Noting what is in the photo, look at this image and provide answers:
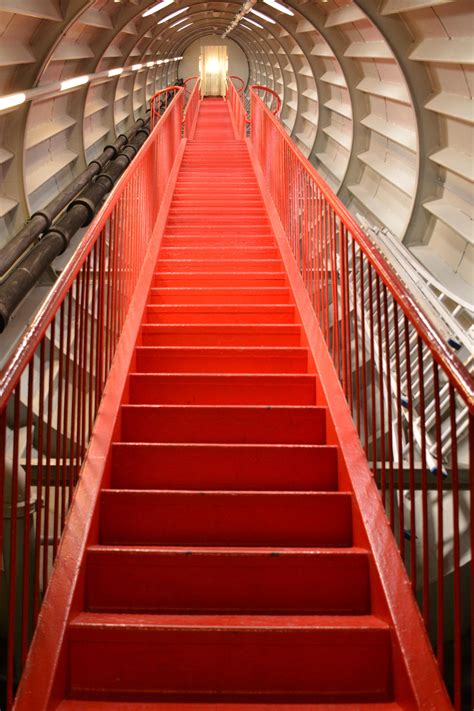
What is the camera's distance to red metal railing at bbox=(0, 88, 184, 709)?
2221mm

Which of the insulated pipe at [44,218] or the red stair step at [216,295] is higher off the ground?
the insulated pipe at [44,218]

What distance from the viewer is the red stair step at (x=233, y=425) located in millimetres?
3691

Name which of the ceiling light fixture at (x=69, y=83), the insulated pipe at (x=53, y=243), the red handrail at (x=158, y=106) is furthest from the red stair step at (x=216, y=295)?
the red handrail at (x=158, y=106)

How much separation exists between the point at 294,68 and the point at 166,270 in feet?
42.8

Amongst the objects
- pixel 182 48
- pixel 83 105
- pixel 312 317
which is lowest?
pixel 312 317

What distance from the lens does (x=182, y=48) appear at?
98.6 feet

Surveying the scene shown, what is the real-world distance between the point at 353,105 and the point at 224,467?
31.0 feet

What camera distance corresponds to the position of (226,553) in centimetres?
276

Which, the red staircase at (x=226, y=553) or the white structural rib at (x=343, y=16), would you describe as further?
the white structural rib at (x=343, y=16)

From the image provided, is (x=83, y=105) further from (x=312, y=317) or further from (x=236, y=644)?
(x=236, y=644)

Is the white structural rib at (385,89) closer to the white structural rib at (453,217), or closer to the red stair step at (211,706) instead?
the white structural rib at (453,217)

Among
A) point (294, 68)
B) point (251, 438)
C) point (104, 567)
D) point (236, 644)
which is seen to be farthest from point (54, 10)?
point (294, 68)

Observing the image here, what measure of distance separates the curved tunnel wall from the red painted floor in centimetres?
419

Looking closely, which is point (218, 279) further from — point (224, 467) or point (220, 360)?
point (224, 467)
